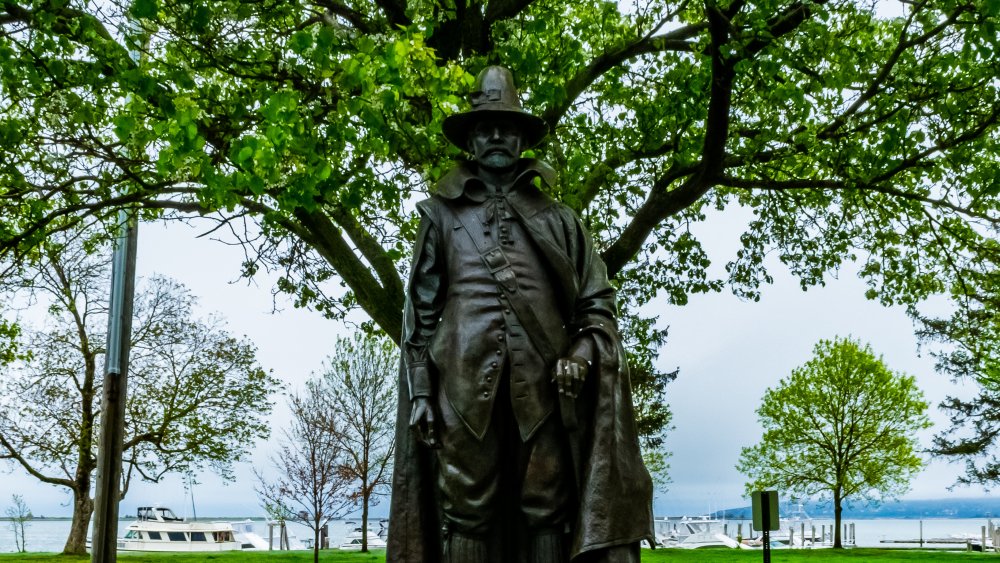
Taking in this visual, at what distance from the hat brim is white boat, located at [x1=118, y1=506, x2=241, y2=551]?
3400cm

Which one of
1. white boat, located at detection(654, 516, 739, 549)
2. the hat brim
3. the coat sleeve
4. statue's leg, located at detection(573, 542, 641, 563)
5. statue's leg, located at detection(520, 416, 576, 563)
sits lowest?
white boat, located at detection(654, 516, 739, 549)

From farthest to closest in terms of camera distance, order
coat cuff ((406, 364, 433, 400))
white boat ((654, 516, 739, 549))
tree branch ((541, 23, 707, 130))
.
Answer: white boat ((654, 516, 739, 549)) → tree branch ((541, 23, 707, 130)) → coat cuff ((406, 364, 433, 400))

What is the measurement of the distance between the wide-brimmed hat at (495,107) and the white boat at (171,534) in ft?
112

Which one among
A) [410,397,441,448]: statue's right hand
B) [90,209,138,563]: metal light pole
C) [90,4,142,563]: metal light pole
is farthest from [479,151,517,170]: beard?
[90,209,138,563]: metal light pole

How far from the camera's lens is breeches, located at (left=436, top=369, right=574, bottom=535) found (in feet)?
16.5

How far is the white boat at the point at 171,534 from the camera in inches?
1439

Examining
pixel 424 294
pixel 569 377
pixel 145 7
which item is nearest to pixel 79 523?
pixel 145 7

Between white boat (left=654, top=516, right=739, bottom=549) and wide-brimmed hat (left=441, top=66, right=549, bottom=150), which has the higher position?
wide-brimmed hat (left=441, top=66, right=549, bottom=150)

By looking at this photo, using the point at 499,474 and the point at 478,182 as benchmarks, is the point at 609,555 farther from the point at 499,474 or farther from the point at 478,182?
the point at 478,182

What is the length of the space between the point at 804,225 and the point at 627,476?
14015mm

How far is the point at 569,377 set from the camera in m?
4.92

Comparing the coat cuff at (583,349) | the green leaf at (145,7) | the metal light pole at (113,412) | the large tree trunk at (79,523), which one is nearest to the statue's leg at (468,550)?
the coat cuff at (583,349)

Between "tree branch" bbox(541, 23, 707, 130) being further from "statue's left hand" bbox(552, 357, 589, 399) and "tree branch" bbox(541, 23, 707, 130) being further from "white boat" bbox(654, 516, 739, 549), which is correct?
"white boat" bbox(654, 516, 739, 549)

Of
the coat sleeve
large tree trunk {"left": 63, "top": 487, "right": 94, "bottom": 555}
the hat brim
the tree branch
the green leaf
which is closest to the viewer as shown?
the coat sleeve
